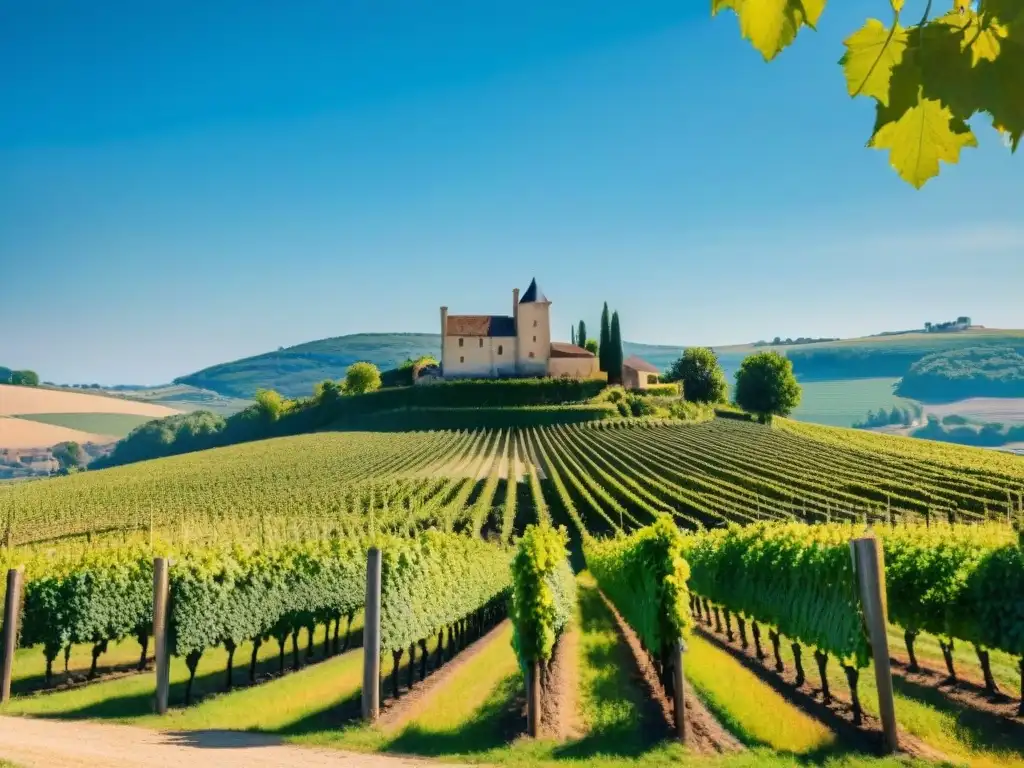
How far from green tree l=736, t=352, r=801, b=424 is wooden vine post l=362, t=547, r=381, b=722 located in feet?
266

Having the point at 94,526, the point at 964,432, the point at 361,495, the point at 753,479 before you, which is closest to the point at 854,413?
the point at 964,432

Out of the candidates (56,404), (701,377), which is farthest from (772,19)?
(56,404)

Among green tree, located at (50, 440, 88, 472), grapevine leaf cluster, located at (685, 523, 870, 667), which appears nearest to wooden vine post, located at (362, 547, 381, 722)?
grapevine leaf cluster, located at (685, 523, 870, 667)

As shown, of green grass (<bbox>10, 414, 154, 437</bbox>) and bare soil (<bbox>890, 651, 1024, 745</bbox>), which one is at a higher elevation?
bare soil (<bbox>890, 651, 1024, 745</bbox>)

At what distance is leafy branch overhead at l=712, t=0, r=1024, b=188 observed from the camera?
121 cm

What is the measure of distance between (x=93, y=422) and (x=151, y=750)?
15700cm

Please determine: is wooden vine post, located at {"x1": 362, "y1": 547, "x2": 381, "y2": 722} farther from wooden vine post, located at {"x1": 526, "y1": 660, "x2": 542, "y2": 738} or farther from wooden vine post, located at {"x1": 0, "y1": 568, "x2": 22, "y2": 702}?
wooden vine post, located at {"x1": 0, "y1": 568, "x2": 22, "y2": 702}

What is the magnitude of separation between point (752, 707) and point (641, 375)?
8284 centimetres

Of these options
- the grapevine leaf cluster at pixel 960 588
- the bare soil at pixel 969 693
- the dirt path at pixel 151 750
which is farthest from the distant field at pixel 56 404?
the grapevine leaf cluster at pixel 960 588

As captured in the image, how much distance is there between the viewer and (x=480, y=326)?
89.9 meters

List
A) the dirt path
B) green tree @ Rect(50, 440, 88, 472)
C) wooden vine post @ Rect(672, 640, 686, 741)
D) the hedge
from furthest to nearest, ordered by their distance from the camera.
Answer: green tree @ Rect(50, 440, 88, 472), the hedge, wooden vine post @ Rect(672, 640, 686, 741), the dirt path

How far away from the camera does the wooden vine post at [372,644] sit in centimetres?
970

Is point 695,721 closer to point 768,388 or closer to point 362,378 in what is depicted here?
point 768,388

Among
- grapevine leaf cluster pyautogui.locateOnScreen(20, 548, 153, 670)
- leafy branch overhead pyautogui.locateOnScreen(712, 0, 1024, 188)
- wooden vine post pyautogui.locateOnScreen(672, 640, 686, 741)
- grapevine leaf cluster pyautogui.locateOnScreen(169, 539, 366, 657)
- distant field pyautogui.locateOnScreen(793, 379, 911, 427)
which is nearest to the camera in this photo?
leafy branch overhead pyautogui.locateOnScreen(712, 0, 1024, 188)
